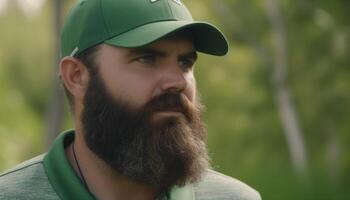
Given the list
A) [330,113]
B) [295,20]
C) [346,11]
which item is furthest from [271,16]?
[346,11]

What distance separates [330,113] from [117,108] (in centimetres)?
2422

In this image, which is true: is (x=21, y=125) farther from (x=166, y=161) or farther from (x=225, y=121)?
(x=166, y=161)

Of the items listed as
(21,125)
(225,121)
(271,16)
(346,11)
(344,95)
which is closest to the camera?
(346,11)

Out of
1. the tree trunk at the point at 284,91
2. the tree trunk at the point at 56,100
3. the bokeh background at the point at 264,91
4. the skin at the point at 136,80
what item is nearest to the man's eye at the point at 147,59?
the skin at the point at 136,80

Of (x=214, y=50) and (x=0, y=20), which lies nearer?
(x=214, y=50)

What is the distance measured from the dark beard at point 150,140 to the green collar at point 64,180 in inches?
1.7

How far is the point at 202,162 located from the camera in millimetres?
3836

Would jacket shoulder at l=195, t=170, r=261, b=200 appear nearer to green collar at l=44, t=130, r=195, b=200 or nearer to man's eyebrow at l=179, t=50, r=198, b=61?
green collar at l=44, t=130, r=195, b=200

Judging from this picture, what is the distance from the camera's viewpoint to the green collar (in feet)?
11.9

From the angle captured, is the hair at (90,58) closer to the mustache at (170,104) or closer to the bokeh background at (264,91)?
the mustache at (170,104)

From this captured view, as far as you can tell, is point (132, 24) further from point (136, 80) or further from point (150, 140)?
point (150, 140)

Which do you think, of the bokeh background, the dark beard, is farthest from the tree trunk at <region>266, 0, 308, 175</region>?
the dark beard

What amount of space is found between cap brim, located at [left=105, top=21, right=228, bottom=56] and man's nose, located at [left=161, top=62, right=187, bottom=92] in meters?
0.12

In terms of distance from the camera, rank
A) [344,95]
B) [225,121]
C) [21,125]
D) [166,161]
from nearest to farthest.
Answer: [166,161]
[344,95]
[21,125]
[225,121]
